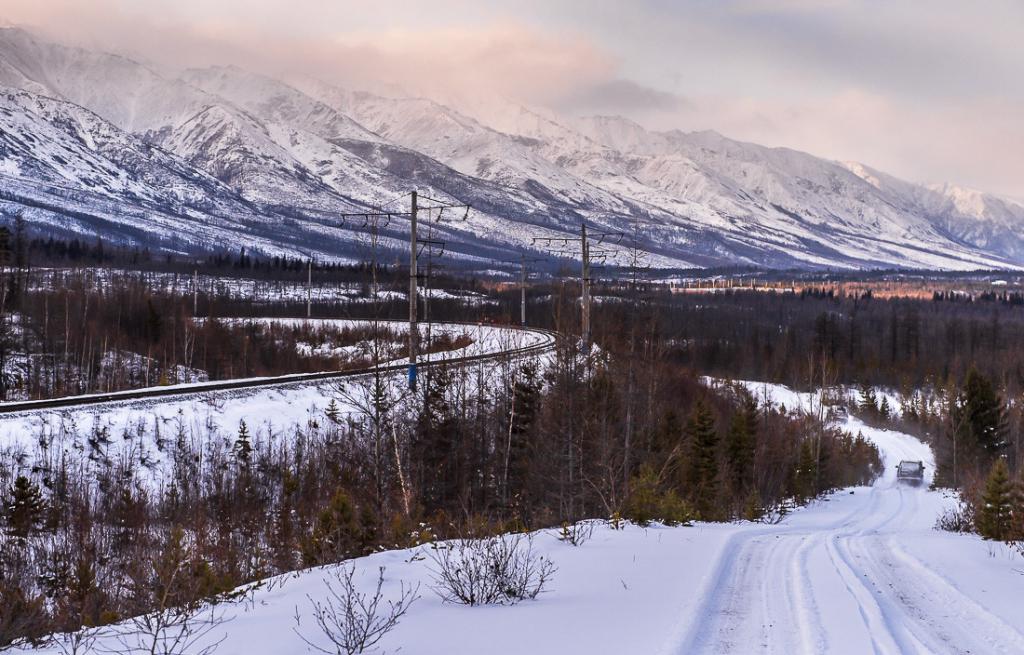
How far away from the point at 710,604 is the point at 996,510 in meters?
11.5

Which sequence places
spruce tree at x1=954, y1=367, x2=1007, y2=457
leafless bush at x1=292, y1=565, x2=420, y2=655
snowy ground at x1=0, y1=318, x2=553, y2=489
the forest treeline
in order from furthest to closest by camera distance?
spruce tree at x1=954, y1=367, x2=1007, y2=457 < snowy ground at x1=0, y1=318, x2=553, y2=489 < the forest treeline < leafless bush at x1=292, y1=565, x2=420, y2=655

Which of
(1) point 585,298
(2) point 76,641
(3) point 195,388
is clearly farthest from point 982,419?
(2) point 76,641

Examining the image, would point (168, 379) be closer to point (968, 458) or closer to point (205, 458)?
point (205, 458)

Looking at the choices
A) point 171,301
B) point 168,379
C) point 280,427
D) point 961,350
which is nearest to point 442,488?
point 280,427

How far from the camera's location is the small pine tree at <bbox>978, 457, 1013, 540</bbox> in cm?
1603

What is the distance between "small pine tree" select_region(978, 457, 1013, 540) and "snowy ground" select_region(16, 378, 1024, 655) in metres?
2.60

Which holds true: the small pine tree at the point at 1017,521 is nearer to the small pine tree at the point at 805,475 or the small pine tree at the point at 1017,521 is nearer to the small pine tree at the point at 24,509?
the small pine tree at the point at 24,509

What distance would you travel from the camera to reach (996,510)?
17047 mm

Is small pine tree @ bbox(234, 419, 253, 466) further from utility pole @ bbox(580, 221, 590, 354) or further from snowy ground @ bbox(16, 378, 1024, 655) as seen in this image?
snowy ground @ bbox(16, 378, 1024, 655)

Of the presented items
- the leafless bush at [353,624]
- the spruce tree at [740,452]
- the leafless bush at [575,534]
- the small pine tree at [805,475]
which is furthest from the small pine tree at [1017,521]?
the small pine tree at [805,475]

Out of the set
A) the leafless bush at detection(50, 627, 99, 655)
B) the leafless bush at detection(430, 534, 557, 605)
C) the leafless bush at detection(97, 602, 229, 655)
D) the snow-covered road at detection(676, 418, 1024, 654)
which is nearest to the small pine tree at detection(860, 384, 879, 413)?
the snow-covered road at detection(676, 418, 1024, 654)

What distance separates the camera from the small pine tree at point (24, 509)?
68.2ft

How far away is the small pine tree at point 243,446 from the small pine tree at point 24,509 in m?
8.81

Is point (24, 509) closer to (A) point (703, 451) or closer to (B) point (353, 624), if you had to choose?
(B) point (353, 624)
